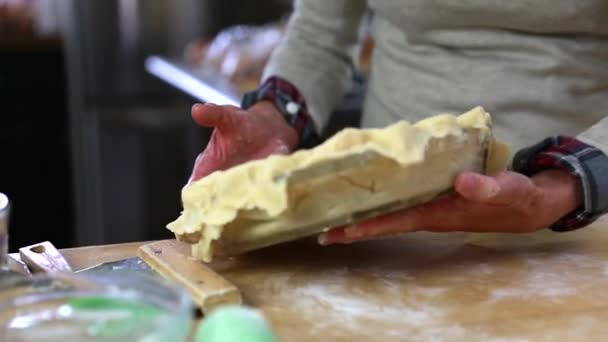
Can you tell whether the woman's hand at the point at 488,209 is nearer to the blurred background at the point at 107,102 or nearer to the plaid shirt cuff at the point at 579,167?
the plaid shirt cuff at the point at 579,167

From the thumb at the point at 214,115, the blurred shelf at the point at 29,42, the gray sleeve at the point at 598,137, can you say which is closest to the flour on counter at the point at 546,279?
the gray sleeve at the point at 598,137

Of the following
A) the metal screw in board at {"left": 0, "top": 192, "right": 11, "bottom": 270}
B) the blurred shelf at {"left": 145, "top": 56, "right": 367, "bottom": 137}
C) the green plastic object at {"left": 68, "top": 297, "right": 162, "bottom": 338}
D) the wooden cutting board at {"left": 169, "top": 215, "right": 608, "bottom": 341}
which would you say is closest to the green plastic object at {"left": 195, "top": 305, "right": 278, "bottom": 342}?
the green plastic object at {"left": 68, "top": 297, "right": 162, "bottom": 338}

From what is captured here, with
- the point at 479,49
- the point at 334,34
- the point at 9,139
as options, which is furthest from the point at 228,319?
the point at 9,139

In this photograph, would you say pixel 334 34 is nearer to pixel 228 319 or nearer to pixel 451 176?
pixel 451 176

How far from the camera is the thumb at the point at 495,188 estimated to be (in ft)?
2.43

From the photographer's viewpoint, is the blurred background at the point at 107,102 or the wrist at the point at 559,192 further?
the blurred background at the point at 107,102

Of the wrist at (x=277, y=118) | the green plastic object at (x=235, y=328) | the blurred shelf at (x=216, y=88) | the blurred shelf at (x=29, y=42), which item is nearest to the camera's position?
the green plastic object at (x=235, y=328)

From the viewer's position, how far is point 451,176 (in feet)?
2.44

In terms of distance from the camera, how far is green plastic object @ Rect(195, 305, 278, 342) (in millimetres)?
468

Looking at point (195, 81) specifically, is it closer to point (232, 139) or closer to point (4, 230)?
point (232, 139)

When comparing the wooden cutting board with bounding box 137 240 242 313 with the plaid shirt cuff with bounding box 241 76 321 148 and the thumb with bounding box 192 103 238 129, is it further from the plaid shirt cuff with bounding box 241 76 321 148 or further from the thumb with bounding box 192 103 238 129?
the plaid shirt cuff with bounding box 241 76 321 148

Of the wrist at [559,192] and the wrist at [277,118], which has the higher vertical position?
the wrist at [277,118]

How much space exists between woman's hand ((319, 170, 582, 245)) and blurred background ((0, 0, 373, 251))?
41.8 inches

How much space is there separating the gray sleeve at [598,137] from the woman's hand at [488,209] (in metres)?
0.05
